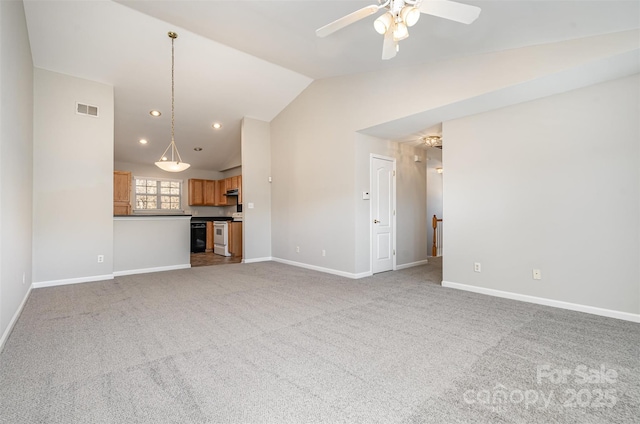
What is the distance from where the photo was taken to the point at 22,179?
341 centimetres

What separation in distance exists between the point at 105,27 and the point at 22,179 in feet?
7.28

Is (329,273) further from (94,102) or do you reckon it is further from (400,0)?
(94,102)

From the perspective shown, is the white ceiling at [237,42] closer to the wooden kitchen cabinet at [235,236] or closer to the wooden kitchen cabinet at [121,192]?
the wooden kitchen cabinet at [121,192]

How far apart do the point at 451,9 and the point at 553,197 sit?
99.8 inches

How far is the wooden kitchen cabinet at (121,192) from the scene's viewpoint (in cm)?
772

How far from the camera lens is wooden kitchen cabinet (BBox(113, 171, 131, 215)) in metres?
7.72

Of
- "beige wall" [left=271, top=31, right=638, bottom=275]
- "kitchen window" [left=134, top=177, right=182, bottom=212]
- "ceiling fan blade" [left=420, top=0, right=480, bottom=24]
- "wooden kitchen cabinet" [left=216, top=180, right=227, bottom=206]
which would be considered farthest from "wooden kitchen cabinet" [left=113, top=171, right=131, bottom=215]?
"ceiling fan blade" [left=420, top=0, right=480, bottom=24]

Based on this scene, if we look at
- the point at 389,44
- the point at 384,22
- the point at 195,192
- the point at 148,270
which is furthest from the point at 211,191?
the point at 384,22

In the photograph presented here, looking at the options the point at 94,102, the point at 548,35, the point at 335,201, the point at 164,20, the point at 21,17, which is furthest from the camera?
the point at 335,201

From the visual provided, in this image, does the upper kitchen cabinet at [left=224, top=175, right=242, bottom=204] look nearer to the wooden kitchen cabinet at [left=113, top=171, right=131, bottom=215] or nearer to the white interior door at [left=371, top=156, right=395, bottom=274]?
the wooden kitchen cabinet at [left=113, top=171, right=131, bottom=215]

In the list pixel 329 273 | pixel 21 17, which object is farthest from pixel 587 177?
pixel 21 17

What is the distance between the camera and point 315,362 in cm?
216

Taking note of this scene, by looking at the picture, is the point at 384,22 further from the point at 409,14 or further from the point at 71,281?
Answer: the point at 71,281

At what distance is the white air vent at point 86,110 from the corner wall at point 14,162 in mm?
712
